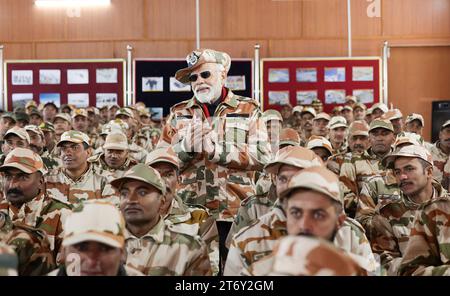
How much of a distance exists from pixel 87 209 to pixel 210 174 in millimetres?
1657

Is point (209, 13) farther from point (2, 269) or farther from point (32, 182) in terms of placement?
point (2, 269)

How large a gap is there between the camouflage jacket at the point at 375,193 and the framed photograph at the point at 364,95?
32.1ft

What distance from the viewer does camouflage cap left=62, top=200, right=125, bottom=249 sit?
2398 millimetres

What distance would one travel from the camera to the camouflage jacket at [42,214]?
13.2 ft

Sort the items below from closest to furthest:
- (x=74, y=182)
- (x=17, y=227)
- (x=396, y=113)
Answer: (x=17, y=227), (x=74, y=182), (x=396, y=113)

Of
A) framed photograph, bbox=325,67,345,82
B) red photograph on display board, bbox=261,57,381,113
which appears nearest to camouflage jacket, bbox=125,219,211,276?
red photograph on display board, bbox=261,57,381,113

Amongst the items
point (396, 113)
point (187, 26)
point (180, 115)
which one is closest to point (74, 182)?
point (180, 115)

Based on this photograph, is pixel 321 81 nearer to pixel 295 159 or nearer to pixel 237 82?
pixel 237 82

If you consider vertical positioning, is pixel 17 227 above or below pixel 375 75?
below

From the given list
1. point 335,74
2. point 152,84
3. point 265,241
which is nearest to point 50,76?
point 152,84

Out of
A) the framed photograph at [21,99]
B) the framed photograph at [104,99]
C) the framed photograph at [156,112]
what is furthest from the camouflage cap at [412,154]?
the framed photograph at [21,99]

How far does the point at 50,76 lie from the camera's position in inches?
585

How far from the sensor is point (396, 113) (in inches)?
353

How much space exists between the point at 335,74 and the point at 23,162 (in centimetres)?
1145
